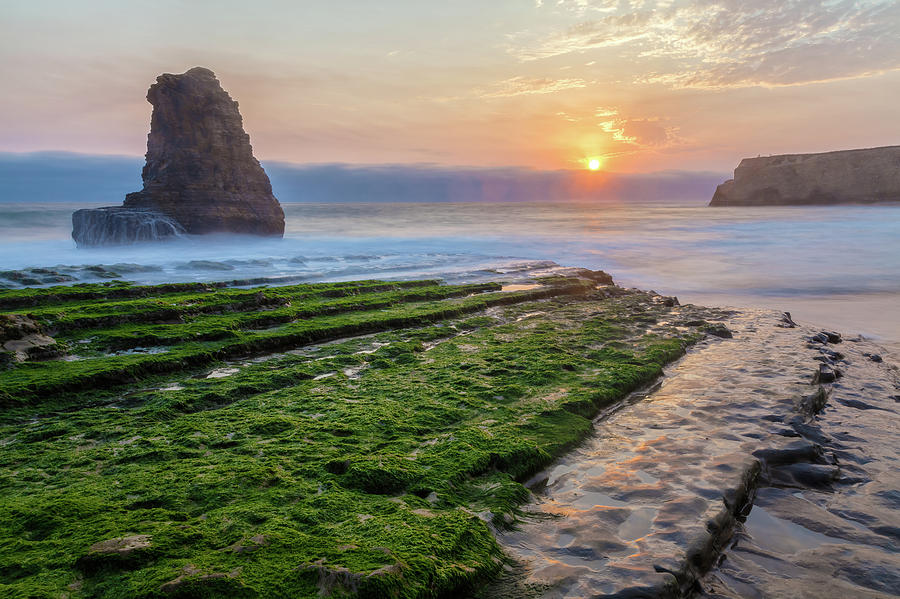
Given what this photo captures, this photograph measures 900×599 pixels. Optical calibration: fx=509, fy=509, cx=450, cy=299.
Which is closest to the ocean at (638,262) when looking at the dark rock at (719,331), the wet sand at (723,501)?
the dark rock at (719,331)

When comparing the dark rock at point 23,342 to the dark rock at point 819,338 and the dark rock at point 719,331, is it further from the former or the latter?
the dark rock at point 819,338

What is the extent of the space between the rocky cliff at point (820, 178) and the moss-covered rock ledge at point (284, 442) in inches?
4534

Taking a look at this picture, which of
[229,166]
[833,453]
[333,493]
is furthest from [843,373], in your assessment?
[229,166]

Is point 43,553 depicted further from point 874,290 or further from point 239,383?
point 874,290

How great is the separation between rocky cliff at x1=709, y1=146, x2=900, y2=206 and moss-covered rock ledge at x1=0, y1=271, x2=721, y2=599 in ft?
378

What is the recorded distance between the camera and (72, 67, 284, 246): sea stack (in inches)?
1563

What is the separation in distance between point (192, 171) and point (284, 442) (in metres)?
42.8

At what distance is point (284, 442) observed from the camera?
5.23 meters

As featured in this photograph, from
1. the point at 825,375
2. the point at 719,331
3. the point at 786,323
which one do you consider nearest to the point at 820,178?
the point at 786,323

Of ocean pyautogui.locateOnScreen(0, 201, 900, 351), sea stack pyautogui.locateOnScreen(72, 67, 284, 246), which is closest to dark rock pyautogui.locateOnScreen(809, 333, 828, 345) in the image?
ocean pyautogui.locateOnScreen(0, 201, 900, 351)

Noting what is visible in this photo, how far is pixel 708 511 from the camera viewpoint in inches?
166

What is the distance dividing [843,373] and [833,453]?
4.04 meters

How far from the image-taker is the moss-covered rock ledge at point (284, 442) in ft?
10.4

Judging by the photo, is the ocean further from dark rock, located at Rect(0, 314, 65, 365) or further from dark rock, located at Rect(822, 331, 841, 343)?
dark rock, located at Rect(0, 314, 65, 365)
